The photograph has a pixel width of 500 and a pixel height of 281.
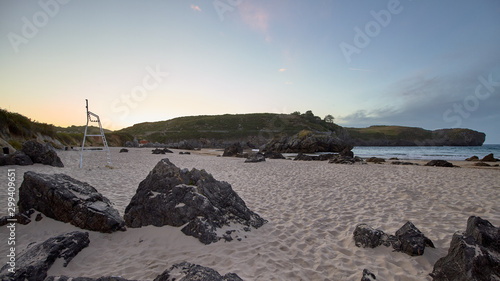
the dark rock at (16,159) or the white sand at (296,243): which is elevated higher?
the dark rock at (16,159)

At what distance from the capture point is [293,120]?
10681cm

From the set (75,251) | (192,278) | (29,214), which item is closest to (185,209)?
(75,251)

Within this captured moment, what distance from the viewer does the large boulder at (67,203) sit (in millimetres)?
4645

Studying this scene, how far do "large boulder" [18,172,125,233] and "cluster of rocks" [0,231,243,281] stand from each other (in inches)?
23.8

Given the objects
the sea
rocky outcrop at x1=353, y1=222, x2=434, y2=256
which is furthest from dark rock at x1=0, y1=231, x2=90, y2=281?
the sea

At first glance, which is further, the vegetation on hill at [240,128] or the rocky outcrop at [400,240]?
the vegetation on hill at [240,128]

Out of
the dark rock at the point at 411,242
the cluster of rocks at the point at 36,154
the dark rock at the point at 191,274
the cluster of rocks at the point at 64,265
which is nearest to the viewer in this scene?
the dark rock at the point at 191,274

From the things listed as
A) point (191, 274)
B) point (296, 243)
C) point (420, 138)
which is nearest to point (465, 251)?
point (296, 243)

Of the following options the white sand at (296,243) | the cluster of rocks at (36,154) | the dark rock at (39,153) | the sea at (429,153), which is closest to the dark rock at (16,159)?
the cluster of rocks at (36,154)

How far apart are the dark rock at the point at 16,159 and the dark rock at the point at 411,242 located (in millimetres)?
18057

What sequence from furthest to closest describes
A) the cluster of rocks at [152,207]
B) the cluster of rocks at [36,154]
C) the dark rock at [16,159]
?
the cluster of rocks at [36,154] < the dark rock at [16,159] < the cluster of rocks at [152,207]

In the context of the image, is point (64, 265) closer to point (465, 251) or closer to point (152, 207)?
point (152, 207)

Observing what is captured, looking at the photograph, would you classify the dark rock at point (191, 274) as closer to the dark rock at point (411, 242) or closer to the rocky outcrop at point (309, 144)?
the dark rock at point (411, 242)

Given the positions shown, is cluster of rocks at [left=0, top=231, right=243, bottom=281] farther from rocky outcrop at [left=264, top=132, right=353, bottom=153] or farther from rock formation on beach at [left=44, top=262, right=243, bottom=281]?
rocky outcrop at [left=264, top=132, right=353, bottom=153]
